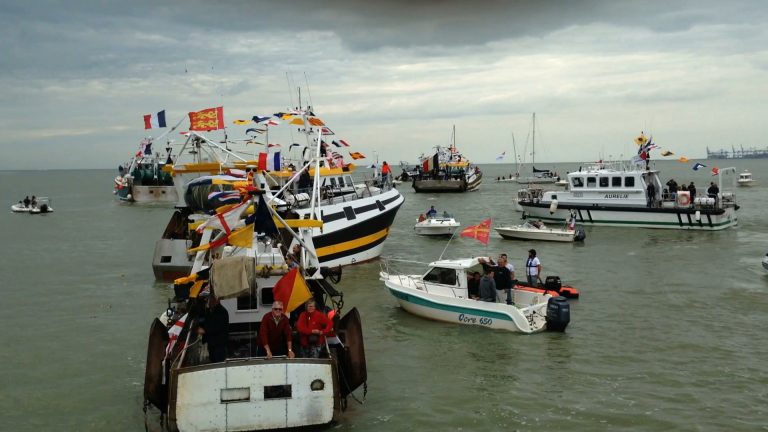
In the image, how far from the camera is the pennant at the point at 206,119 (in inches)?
1039

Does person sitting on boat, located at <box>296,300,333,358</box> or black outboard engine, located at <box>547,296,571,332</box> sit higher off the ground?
person sitting on boat, located at <box>296,300,333,358</box>

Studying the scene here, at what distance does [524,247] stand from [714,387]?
21.8m

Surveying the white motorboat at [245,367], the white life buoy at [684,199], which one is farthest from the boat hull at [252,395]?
the white life buoy at [684,199]

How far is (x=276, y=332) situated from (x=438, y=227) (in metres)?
28.7

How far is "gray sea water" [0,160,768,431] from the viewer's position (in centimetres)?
1248

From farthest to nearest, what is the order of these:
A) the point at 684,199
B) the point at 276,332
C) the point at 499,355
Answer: the point at 684,199 < the point at 499,355 < the point at 276,332

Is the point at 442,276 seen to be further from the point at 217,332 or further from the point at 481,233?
the point at 217,332

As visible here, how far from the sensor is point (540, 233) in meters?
37.0

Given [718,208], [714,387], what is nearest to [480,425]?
[714,387]

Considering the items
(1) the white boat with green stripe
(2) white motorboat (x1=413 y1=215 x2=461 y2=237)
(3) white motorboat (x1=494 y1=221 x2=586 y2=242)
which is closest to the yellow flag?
(3) white motorboat (x1=494 y1=221 x2=586 y2=242)

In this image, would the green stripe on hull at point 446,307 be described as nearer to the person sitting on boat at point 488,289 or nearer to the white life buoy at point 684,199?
the person sitting on boat at point 488,289

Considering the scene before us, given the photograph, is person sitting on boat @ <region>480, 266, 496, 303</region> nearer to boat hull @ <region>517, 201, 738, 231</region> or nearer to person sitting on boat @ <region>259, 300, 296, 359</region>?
person sitting on boat @ <region>259, 300, 296, 359</region>

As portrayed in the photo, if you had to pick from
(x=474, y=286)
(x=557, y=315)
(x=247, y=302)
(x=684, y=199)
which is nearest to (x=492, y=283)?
(x=474, y=286)

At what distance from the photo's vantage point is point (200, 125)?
26.5 meters
